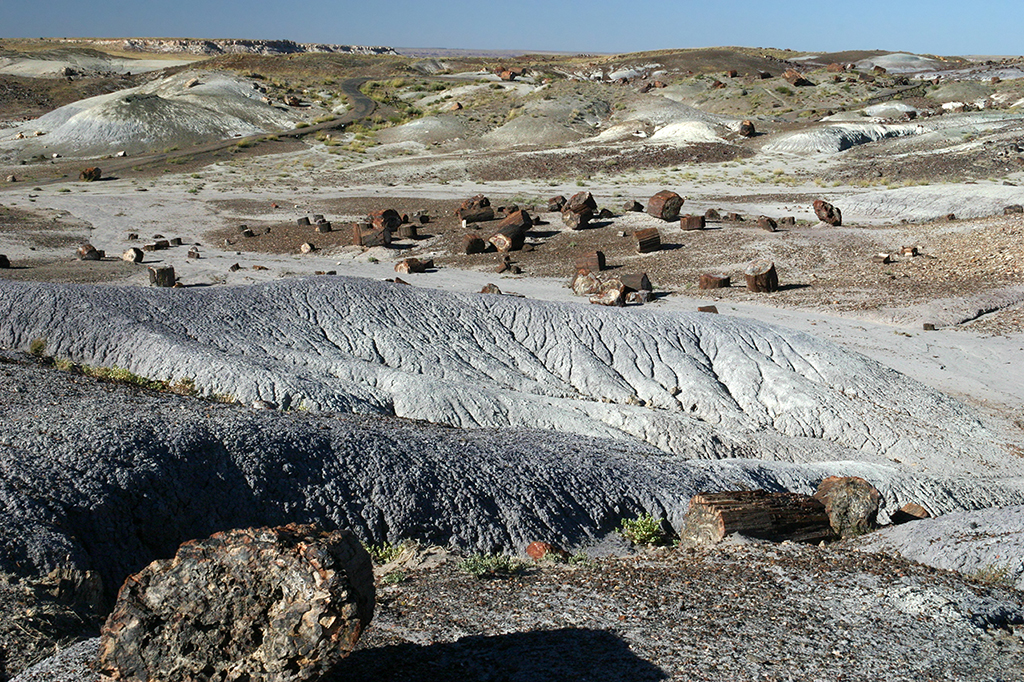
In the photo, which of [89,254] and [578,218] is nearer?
[89,254]

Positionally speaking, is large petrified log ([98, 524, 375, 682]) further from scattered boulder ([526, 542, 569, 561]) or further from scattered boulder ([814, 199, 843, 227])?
scattered boulder ([814, 199, 843, 227])

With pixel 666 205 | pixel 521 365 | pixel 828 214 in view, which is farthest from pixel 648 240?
pixel 521 365

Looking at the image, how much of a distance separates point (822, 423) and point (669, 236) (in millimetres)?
17237

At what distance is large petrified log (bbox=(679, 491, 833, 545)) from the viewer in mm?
9016

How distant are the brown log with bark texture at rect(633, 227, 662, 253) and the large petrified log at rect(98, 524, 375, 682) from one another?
2620 centimetres

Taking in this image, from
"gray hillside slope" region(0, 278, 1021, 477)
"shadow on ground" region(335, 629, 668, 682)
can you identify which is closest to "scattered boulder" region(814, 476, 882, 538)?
"gray hillside slope" region(0, 278, 1021, 477)

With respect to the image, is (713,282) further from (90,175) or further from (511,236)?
(90,175)

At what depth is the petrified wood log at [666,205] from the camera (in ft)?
109

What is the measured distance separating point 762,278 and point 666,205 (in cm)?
914

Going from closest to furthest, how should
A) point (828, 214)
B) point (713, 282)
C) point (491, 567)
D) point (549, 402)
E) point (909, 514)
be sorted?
point (491, 567) → point (909, 514) → point (549, 402) → point (713, 282) → point (828, 214)

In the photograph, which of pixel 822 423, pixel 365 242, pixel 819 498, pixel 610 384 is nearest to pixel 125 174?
pixel 365 242

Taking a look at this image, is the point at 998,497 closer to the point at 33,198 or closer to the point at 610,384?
the point at 610,384

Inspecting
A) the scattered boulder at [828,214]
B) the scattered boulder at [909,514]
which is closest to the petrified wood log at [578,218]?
the scattered boulder at [828,214]

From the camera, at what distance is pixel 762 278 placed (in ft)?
82.1
